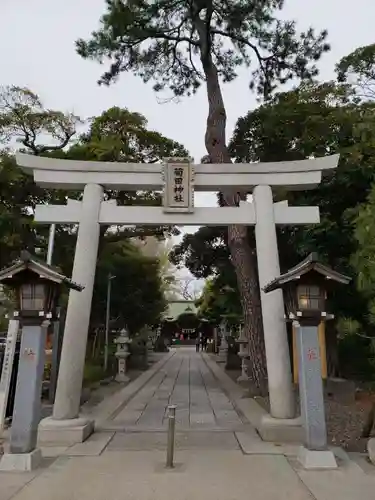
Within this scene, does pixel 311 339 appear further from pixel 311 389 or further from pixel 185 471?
pixel 185 471

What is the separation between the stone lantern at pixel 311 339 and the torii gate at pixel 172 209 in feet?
5.00

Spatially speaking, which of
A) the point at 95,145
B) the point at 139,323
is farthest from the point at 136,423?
the point at 139,323

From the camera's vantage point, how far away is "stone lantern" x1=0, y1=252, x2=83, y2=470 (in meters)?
5.96

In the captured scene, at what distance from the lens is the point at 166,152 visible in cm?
1600

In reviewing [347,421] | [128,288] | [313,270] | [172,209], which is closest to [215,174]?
[172,209]

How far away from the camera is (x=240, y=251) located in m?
12.9

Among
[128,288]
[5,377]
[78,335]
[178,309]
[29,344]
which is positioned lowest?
[5,377]

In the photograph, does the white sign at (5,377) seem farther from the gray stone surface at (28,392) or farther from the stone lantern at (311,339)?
the stone lantern at (311,339)

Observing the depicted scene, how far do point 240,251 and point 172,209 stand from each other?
4.82 meters

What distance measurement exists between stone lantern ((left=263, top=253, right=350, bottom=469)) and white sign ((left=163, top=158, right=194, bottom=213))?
8.71 ft

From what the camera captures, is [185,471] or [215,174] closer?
[185,471]

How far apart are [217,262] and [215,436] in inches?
432

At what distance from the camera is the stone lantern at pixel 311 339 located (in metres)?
6.07

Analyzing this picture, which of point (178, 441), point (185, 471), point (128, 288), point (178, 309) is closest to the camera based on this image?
point (185, 471)
